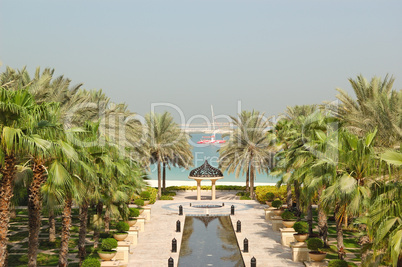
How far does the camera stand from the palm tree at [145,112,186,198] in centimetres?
4881

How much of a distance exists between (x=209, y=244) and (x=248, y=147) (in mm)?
21661

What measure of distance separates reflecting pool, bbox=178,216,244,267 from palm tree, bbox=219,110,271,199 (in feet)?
40.0

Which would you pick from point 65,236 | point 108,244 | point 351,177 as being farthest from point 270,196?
point 65,236

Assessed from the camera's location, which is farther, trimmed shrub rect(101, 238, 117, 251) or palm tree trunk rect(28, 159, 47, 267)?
trimmed shrub rect(101, 238, 117, 251)

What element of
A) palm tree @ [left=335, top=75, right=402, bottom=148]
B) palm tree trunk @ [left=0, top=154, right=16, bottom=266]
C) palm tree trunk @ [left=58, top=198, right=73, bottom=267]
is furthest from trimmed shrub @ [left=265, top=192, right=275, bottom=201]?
palm tree trunk @ [left=0, top=154, right=16, bottom=266]

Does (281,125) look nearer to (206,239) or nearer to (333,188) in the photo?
(206,239)

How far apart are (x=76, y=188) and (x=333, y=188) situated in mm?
9863

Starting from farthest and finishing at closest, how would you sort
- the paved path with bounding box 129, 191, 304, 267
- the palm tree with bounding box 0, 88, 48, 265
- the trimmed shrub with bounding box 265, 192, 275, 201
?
the trimmed shrub with bounding box 265, 192, 275, 201
the paved path with bounding box 129, 191, 304, 267
the palm tree with bounding box 0, 88, 48, 265

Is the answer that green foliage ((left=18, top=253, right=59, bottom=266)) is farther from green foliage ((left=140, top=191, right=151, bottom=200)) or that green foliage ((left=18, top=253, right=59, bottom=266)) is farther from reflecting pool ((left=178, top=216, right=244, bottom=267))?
green foliage ((left=140, top=191, right=151, bottom=200))

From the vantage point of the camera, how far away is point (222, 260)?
2316 centimetres

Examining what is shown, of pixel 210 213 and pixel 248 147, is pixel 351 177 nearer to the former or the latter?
pixel 210 213

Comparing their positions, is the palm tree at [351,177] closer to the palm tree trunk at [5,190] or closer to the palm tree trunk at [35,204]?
the palm tree trunk at [35,204]

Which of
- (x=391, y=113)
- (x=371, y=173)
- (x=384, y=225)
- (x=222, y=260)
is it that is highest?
(x=391, y=113)

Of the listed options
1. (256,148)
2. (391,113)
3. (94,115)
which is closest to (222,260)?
(391,113)
